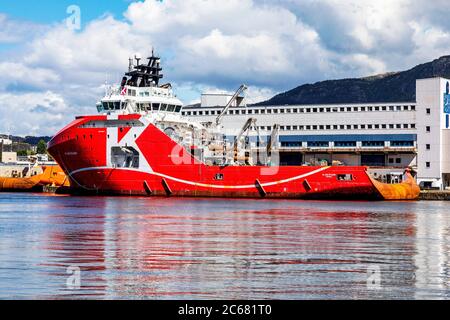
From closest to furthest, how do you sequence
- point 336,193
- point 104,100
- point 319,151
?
point 336,193 → point 104,100 → point 319,151

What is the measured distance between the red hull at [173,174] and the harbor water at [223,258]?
1760cm

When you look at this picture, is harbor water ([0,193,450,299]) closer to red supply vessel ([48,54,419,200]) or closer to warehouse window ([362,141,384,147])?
red supply vessel ([48,54,419,200])

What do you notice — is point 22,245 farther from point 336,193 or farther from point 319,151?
point 319,151

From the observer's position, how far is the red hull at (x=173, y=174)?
48.8 m

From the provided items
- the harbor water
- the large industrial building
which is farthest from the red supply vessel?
the harbor water

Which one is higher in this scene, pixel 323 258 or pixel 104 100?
pixel 104 100

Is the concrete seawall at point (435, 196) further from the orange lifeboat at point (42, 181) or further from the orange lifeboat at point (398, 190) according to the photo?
the orange lifeboat at point (42, 181)

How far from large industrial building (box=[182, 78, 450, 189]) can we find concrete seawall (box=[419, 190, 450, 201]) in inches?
380

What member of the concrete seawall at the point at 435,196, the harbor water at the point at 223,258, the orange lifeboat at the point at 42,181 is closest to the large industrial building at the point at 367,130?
the concrete seawall at the point at 435,196

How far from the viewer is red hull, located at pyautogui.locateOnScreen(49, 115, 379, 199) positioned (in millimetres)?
48844

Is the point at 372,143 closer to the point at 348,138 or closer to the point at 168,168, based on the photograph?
the point at 348,138
